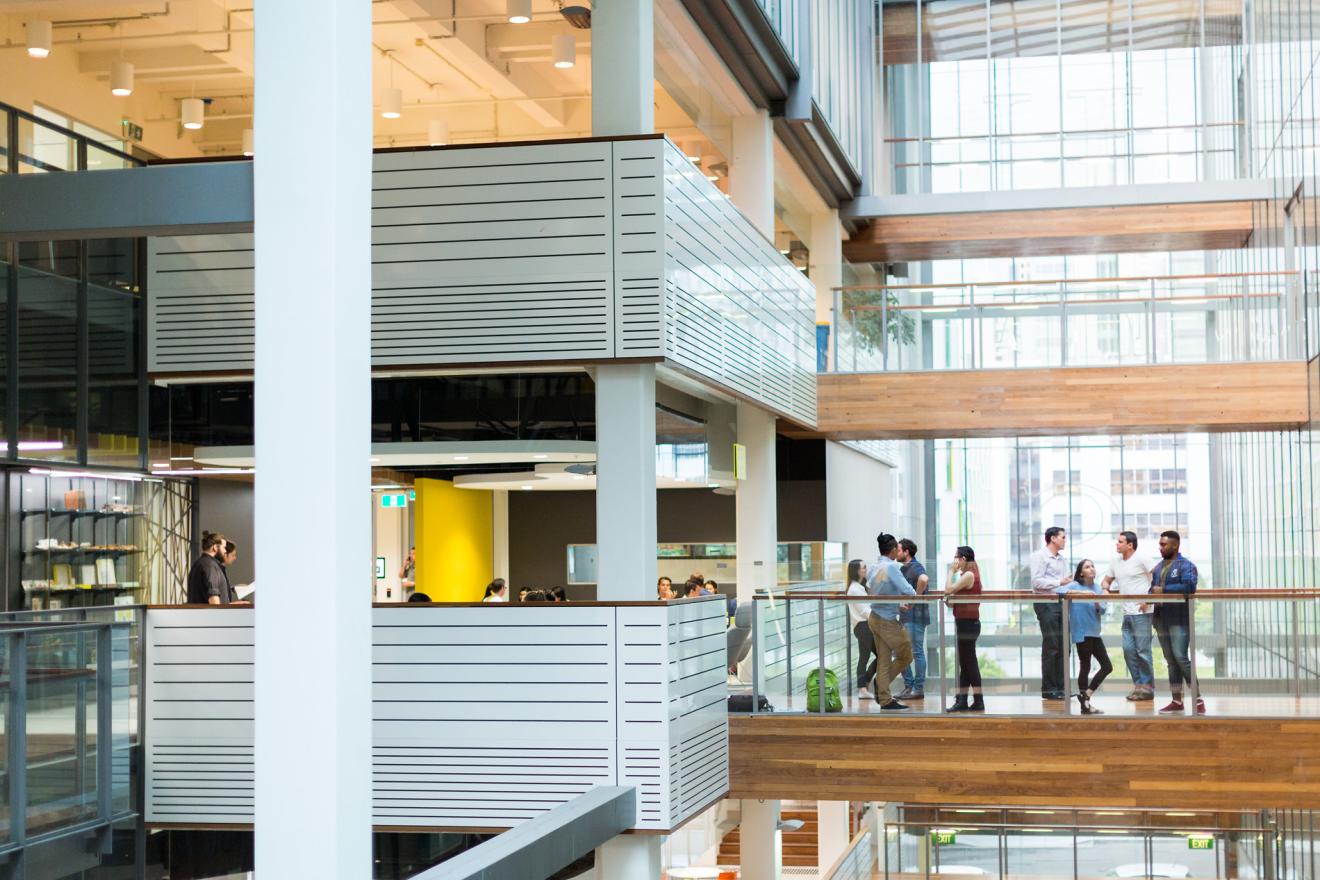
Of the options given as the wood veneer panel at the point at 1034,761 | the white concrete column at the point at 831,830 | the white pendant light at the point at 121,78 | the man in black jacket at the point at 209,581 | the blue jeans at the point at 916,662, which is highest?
the white pendant light at the point at 121,78

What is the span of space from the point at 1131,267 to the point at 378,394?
70.2 feet

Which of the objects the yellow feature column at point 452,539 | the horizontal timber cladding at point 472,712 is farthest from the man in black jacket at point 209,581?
the yellow feature column at point 452,539

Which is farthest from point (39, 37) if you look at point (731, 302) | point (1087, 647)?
point (1087, 647)

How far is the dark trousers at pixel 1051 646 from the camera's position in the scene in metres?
12.8

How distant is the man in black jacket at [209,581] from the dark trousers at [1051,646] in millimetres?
6811

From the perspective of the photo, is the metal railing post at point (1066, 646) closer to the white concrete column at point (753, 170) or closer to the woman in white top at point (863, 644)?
A: the woman in white top at point (863, 644)

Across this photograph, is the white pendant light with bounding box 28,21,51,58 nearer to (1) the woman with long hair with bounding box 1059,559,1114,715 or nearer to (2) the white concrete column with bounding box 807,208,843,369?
(1) the woman with long hair with bounding box 1059,559,1114,715

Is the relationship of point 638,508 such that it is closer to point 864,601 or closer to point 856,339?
point 864,601

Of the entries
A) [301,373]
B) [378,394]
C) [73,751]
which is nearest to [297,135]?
[301,373]

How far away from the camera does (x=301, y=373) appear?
21.0ft

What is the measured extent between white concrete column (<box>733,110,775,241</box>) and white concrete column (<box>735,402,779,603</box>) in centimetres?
215

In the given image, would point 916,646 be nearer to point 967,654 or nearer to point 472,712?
point 967,654

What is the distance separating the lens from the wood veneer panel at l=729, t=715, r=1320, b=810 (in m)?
12.7

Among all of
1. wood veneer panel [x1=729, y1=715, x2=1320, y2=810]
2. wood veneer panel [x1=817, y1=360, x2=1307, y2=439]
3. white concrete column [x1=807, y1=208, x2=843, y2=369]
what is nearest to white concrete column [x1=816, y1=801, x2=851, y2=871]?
wood veneer panel [x1=817, y1=360, x2=1307, y2=439]
